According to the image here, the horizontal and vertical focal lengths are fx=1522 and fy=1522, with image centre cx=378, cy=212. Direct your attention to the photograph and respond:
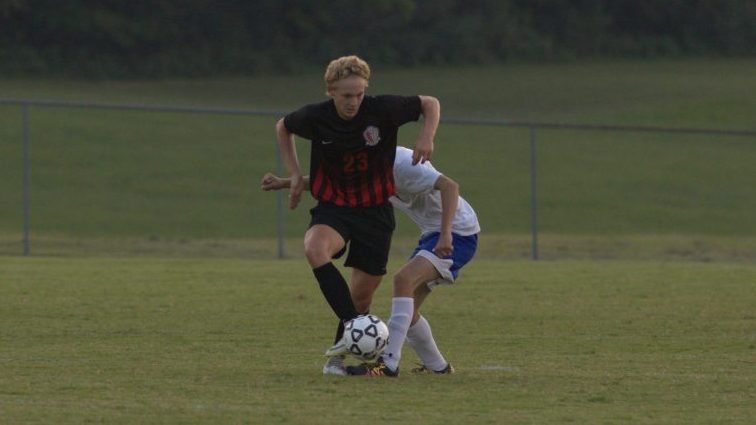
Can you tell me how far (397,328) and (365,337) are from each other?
1.21 ft

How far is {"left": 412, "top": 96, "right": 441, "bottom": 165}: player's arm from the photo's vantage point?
7.79 metres

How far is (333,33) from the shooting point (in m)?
51.5

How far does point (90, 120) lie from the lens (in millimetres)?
36219

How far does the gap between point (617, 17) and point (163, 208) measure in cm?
3061

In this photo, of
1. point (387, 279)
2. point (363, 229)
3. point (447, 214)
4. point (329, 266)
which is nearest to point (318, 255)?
point (329, 266)

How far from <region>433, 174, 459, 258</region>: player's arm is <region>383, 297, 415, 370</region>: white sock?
37cm

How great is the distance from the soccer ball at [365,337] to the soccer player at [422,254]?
0.76 ft

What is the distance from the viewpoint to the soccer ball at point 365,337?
779 centimetres

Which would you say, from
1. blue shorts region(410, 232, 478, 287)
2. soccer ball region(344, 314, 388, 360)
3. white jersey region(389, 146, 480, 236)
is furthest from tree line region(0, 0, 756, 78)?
soccer ball region(344, 314, 388, 360)

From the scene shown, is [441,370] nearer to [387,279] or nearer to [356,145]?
[356,145]

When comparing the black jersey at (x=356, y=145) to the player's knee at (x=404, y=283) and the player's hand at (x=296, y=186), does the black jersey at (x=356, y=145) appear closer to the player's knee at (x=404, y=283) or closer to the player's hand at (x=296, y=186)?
the player's hand at (x=296, y=186)

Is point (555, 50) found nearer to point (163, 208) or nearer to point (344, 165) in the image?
point (163, 208)

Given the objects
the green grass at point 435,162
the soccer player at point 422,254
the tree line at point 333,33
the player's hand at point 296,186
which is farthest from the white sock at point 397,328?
the tree line at point 333,33

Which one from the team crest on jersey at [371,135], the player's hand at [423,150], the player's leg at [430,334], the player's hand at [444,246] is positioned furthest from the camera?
the player's leg at [430,334]
